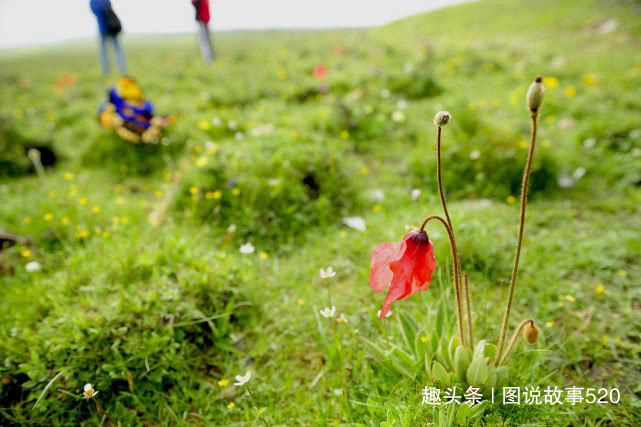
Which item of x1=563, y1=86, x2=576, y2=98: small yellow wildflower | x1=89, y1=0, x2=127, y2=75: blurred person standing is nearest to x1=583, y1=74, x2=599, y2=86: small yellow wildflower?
x1=563, y1=86, x2=576, y2=98: small yellow wildflower

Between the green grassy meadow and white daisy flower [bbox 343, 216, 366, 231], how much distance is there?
0.08 metres

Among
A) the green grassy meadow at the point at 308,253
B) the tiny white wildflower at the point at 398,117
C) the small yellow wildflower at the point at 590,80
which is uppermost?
the small yellow wildflower at the point at 590,80

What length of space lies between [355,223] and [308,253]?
0.50m

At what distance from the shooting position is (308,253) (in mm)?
3148

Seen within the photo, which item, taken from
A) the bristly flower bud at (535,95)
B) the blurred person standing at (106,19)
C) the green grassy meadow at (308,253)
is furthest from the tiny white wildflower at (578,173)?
the blurred person standing at (106,19)

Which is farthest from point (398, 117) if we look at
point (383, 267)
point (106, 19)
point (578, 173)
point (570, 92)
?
point (106, 19)

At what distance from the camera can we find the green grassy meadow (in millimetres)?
1902

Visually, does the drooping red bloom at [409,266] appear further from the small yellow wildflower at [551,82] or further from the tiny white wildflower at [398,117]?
the small yellow wildflower at [551,82]

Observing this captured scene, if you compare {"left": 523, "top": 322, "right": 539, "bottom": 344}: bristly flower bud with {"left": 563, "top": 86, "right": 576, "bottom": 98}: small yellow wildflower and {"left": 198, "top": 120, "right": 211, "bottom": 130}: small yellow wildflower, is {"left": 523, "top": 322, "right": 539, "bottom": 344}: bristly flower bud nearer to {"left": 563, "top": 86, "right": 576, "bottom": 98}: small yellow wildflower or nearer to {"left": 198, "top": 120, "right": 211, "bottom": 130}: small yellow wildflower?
{"left": 198, "top": 120, "right": 211, "bottom": 130}: small yellow wildflower

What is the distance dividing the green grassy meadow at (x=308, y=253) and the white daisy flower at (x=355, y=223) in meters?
0.08

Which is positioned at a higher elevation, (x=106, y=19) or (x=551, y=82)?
Answer: (x=106, y=19)

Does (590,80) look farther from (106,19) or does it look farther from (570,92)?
(106,19)

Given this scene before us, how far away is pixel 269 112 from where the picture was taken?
5.61 meters

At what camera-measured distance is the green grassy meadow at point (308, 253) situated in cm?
190
